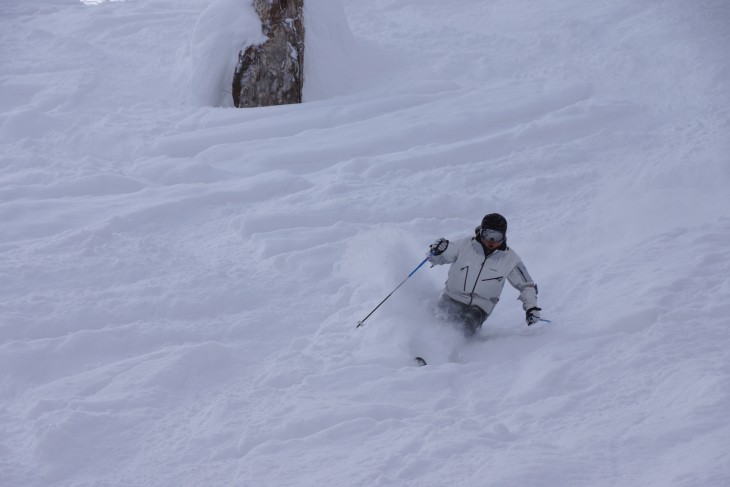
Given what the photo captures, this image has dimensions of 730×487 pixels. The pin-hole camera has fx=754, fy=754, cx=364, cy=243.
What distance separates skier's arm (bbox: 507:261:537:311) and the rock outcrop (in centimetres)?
539

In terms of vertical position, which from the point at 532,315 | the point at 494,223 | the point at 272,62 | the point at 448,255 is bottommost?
the point at 532,315

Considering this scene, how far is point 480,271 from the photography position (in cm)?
641

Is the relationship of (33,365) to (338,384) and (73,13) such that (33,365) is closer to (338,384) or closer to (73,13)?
(338,384)

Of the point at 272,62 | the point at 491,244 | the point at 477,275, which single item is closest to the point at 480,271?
the point at 477,275

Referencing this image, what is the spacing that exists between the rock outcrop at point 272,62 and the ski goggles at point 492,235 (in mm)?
5276

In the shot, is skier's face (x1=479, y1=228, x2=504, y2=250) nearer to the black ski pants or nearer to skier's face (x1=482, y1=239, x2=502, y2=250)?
skier's face (x1=482, y1=239, x2=502, y2=250)

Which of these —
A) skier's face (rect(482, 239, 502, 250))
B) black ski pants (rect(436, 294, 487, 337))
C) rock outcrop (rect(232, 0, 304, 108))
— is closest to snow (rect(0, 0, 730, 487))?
black ski pants (rect(436, 294, 487, 337))

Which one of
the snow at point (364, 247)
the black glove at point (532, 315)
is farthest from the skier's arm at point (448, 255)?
the black glove at point (532, 315)

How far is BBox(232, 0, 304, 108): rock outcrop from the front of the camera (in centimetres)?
1044

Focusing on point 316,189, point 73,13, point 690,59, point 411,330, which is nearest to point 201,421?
point 411,330

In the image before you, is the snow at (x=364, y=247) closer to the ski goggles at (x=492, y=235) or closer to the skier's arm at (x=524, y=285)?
the skier's arm at (x=524, y=285)

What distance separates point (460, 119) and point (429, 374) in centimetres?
533

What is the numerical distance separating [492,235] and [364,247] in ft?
5.41

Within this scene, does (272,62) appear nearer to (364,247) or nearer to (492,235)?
(364,247)
